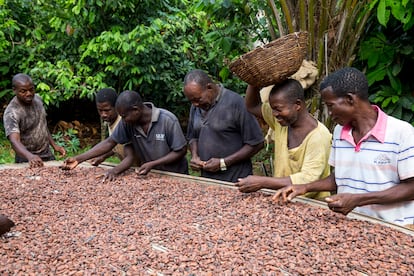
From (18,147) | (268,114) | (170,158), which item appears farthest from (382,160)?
(18,147)

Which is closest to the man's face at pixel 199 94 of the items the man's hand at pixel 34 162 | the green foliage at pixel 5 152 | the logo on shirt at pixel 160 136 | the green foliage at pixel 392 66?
the logo on shirt at pixel 160 136

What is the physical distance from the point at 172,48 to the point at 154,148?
124 inches

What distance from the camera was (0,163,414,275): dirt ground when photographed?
151cm

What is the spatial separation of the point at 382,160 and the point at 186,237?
909mm

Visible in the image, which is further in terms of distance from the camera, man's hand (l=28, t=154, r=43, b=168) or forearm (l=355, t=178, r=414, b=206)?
man's hand (l=28, t=154, r=43, b=168)

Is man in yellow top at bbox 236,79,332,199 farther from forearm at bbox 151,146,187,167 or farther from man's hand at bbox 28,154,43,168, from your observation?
man's hand at bbox 28,154,43,168

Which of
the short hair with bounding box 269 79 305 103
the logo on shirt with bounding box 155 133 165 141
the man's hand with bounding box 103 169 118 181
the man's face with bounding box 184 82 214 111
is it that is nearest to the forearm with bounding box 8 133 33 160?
the man's hand with bounding box 103 169 118 181

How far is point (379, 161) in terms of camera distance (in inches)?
71.9

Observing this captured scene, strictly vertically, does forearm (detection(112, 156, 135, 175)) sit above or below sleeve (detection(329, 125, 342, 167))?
below

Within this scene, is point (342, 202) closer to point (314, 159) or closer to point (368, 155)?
point (368, 155)

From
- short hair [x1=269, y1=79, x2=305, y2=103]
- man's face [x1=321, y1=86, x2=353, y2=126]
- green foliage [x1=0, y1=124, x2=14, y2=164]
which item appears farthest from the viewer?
green foliage [x1=0, y1=124, x2=14, y2=164]

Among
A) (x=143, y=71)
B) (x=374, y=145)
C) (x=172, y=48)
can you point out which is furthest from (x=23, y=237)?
(x=172, y=48)

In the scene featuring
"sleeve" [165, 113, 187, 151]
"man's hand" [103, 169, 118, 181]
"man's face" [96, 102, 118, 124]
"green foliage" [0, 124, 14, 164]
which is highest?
"man's face" [96, 102, 118, 124]

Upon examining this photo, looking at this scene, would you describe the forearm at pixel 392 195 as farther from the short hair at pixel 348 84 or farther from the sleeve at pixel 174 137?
the sleeve at pixel 174 137
